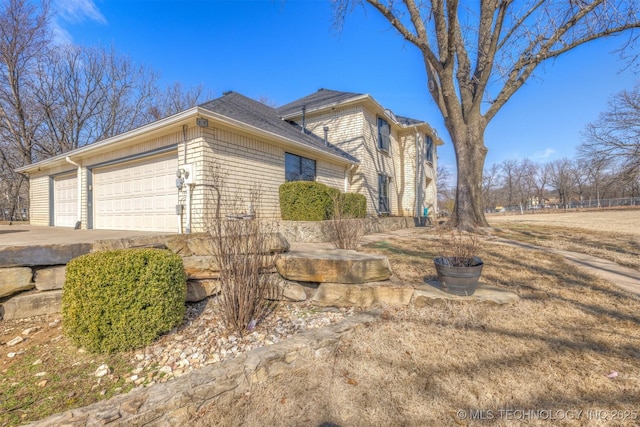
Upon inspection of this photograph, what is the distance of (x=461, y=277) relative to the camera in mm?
2924

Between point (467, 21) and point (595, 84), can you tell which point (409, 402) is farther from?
point (595, 84)

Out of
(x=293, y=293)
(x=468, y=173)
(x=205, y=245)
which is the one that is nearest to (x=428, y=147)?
(x=468, y=173)

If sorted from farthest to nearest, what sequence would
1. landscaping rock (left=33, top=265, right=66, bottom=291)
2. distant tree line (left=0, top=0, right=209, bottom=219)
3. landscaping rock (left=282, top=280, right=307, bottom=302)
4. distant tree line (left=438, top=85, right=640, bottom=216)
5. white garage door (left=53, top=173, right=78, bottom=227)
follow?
distant tree line (left=438, top=85, right=640, bottom=216), distant tree line (left=0, top=0, right=209, bottom=219), white garage door (left=53, top=173, right=78, bottom=227), landscaping rock (left=282, top=280, right=307, bottom=302), landscaping rock (left=33, top=265, right=66, bottom=291)

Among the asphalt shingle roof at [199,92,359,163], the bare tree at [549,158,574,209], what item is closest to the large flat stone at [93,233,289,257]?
the asphalt shingle roof at [199,92,359,163]

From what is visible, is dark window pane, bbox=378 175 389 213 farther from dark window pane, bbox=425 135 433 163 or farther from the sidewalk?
the sidewalk

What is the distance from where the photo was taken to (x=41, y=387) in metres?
1.88

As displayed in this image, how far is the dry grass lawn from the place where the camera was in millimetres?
1651

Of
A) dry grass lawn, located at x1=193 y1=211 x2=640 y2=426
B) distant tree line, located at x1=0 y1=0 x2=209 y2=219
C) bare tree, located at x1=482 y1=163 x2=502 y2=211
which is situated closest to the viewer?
dry grass lawn, located at x1=193 y1=211 x2=640 y2=426

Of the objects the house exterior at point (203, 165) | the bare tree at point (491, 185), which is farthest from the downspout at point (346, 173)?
the bare tree at point (491, 185)

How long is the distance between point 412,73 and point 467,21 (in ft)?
7.73

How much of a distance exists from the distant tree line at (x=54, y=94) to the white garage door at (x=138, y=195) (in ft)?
38.5

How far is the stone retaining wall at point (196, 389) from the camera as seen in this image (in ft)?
5.03

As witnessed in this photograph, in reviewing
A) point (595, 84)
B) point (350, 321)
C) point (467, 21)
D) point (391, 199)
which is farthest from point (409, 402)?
point (595, 84)

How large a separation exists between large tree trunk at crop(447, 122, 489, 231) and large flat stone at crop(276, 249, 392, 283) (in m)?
6.48
